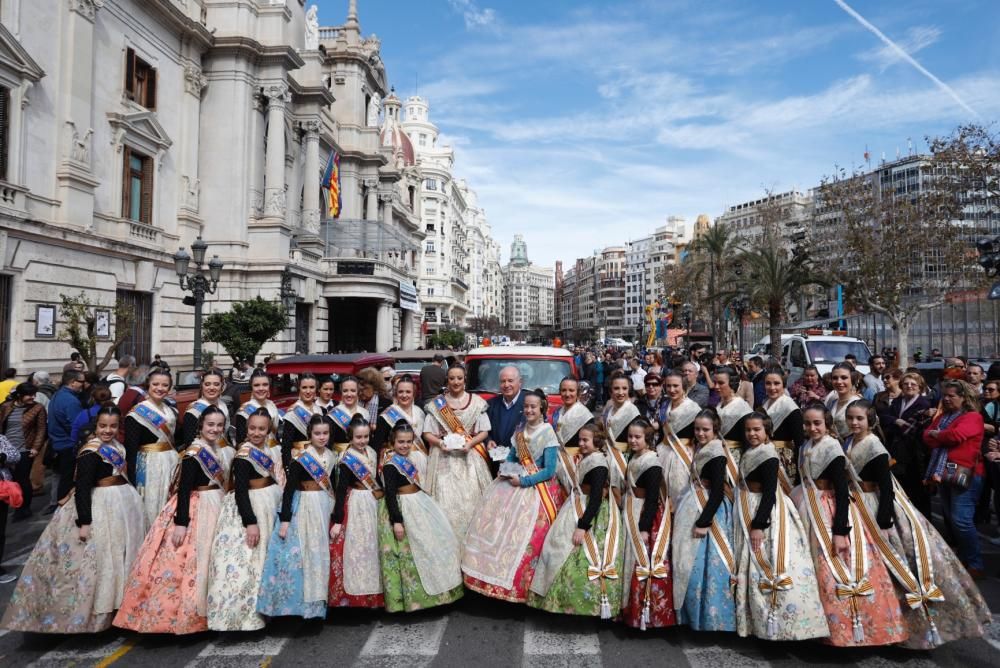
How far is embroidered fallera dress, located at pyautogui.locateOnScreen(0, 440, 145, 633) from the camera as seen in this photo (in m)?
4.42

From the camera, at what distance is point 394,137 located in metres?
47.1

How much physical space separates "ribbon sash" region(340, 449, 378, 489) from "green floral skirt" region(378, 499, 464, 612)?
261mm

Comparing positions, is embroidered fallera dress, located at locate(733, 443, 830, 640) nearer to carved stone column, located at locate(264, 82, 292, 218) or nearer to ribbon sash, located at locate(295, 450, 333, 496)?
ribbon sash, located at locate(295, 450, 333, 496)

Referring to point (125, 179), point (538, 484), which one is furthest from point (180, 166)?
point (538, 484)

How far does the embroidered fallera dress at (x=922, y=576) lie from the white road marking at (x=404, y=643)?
325cm

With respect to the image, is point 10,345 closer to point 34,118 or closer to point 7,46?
point 34,118

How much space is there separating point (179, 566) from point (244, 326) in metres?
15.9

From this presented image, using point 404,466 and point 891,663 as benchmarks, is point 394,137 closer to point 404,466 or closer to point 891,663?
point 404,466

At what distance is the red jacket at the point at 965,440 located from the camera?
18.9 feet

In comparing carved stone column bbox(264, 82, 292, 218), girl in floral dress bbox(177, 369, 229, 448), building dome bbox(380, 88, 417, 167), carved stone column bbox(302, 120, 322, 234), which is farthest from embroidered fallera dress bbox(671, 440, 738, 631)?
building dome bbox(380, 88, 417, 167)

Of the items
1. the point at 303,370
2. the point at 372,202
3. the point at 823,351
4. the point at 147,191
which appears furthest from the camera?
the point at 372,202

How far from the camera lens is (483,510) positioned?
16.8 ft

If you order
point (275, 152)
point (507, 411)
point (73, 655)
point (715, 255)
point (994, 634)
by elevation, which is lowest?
point (73, 655)

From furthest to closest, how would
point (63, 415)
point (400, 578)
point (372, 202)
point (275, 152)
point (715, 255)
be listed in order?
point (372, 202) → point (715, 255) → point (275, 152) → point (63, 415) → point (400, 578)
